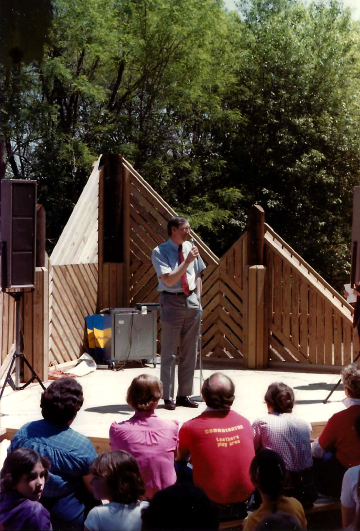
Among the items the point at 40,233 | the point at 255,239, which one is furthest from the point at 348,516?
the point at 255,239

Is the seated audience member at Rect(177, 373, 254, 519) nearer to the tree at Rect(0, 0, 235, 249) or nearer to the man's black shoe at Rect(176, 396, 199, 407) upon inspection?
the man's black shoe at Rect(176, 396, 199, 407)

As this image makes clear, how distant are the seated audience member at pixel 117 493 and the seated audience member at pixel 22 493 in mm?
203

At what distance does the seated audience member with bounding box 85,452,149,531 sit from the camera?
2248 millimetres

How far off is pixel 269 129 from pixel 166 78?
329cm

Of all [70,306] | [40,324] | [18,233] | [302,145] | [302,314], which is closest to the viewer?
[18,233]

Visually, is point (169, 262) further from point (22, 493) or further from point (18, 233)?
point (22, 493)

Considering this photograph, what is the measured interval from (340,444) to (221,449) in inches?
25.6

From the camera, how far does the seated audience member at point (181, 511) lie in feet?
5.57

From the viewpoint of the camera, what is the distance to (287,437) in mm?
3203

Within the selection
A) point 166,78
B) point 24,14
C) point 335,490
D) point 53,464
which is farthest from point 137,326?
point 166,78

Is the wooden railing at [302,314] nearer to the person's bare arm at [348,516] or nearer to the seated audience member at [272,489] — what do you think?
the person's bare arm at [348,516]

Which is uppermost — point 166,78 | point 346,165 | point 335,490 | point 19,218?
point 166,78

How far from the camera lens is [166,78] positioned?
44.3ft

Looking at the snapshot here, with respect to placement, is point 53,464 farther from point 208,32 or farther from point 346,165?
point 346,165
